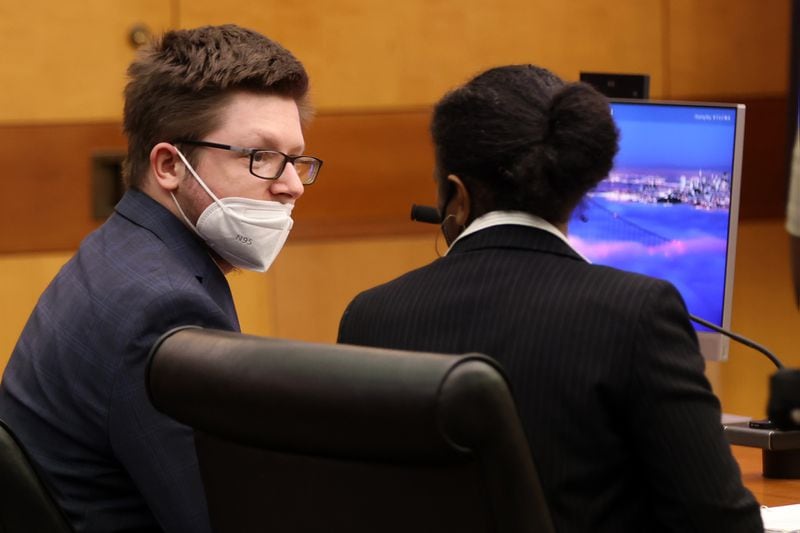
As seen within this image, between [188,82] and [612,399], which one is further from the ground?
[188,82]

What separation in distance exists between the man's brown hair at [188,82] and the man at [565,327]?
493 millimetres

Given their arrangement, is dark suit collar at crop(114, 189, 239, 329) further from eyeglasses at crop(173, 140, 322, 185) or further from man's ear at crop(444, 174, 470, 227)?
man's ear at crop(444, 174, 470, 227)

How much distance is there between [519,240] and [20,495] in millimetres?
666

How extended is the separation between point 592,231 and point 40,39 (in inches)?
79.6

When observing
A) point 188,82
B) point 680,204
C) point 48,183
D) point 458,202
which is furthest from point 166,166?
point 48,183

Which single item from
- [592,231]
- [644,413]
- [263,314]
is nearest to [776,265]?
[263,314]

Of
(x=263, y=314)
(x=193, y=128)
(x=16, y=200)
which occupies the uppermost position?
(x=193, y=128)

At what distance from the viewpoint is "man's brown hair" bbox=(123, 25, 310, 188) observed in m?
1.87

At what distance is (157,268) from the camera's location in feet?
5.45

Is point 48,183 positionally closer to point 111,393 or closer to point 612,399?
point 111,393

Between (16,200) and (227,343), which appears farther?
(16,200)

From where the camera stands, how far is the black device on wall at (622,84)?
2.66 m

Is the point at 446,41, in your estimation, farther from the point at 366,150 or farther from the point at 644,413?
the point at 644,413

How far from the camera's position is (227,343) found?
1.15 meters
